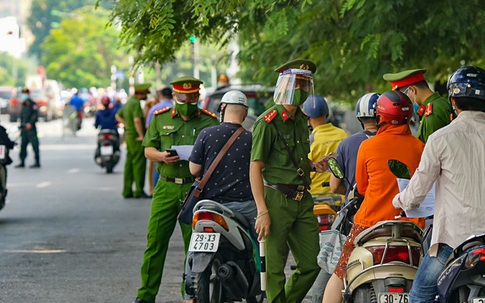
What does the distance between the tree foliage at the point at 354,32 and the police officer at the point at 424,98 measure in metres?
1.55

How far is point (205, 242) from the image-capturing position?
28.0ft

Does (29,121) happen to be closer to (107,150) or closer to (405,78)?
(107,150)

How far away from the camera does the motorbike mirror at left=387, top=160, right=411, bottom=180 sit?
6.53m

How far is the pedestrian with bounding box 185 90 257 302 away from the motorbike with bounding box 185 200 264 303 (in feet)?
0.53

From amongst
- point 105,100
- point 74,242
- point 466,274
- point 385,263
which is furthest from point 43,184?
point 466,274

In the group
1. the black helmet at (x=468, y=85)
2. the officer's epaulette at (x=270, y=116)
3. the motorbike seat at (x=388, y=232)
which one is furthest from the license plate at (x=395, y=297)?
the officer's epaulette at (x=270, y=116)

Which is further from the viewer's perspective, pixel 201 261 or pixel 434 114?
pixel 434 114

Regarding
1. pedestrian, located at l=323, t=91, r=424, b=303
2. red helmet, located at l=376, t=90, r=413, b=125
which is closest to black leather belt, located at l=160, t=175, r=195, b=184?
pedestrian, located at l=323, t=91, r=424, b=303

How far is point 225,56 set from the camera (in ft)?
59.1

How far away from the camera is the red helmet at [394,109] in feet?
23.8

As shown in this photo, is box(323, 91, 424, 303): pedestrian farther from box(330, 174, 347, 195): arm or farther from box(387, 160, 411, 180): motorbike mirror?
box(330, 174, 347, 195): arm

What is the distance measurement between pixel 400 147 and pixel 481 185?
116 centimetres

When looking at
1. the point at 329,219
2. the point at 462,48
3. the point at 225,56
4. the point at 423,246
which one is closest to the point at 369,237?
the point at 423,246

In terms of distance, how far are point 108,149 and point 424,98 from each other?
17.2 meters
